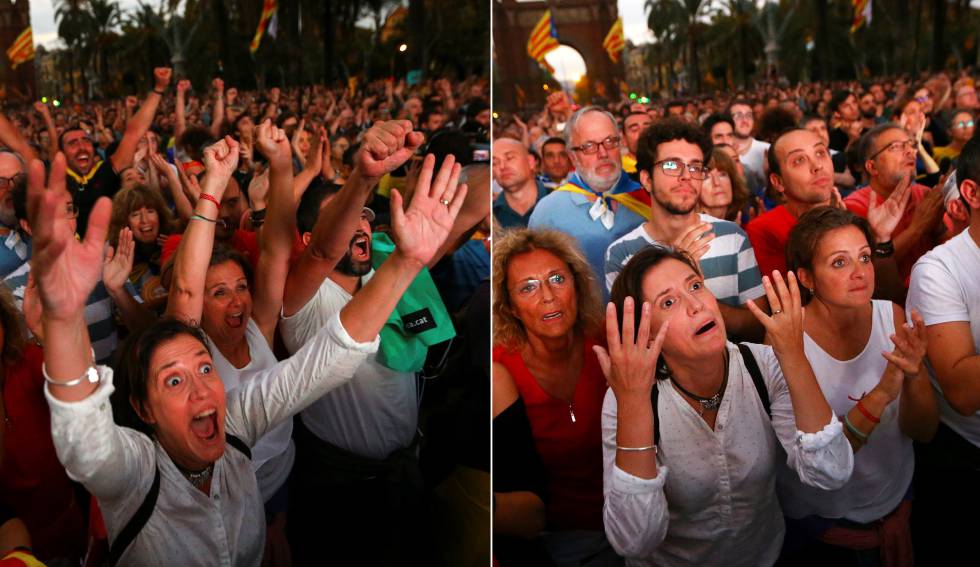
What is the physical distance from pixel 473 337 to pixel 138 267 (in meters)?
1.04

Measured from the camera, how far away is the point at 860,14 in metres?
3.08

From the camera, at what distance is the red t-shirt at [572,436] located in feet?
9.37

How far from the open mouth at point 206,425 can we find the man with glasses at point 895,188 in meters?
1.92

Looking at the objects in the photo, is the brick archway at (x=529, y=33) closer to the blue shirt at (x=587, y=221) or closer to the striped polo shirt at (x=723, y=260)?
the blue shirt at (x=587, y=221)

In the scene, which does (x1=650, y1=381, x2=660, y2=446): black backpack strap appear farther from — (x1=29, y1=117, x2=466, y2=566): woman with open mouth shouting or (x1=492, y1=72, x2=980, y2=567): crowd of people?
(x1=29, y1=117, x2=466, y2=566): woman with open mouth shouting

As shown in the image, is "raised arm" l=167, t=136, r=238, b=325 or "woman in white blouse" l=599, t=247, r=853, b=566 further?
"woman in white blouse" l=599, t=247, r=853, b=566

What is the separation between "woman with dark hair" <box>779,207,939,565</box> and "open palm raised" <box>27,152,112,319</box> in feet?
6.17

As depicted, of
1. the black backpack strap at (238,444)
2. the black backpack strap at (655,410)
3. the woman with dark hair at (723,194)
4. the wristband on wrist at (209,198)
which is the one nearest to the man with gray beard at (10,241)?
the wristband on wrist at (209,198)

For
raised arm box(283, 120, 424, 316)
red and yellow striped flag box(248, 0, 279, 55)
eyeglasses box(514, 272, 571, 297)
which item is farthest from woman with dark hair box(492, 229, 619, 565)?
red and yellow striped flag box(248, 0, 279, 55)

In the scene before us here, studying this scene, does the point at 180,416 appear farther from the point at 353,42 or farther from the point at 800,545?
the point at 800,545

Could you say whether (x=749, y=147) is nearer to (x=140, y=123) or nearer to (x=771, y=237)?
(x=771, y=237)

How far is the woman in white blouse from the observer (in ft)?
8.85

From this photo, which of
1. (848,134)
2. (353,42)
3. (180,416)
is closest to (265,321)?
(180,416)

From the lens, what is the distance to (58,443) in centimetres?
216
